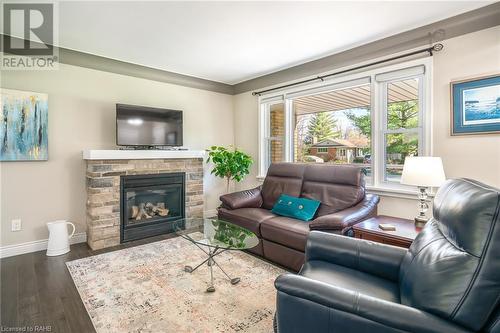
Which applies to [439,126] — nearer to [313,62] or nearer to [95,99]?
[313,62]

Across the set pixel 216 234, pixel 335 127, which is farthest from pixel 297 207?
pixel 335 127

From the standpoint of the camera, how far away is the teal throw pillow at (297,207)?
3020 mm

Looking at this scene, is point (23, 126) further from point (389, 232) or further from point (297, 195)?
point (389, 232)

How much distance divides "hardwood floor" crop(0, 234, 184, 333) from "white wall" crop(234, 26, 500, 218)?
3.29 m

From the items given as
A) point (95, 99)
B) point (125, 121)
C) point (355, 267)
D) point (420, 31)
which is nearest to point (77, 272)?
point (125, 121)

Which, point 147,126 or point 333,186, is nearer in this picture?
point 333,186

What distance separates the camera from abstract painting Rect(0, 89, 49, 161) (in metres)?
3.03

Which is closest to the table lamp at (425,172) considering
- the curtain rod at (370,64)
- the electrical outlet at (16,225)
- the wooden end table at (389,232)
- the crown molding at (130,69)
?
the wooden end table at (389,232)

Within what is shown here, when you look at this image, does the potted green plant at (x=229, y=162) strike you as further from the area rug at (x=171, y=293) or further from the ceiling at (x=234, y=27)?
the area rug at (x=171, y=293)

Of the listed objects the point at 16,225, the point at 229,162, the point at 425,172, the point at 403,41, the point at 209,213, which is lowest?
the point at 209,213

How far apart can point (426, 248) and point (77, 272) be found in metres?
2.99

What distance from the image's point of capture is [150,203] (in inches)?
160

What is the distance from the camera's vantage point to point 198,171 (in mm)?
4340

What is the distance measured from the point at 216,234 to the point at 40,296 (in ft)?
4.99
